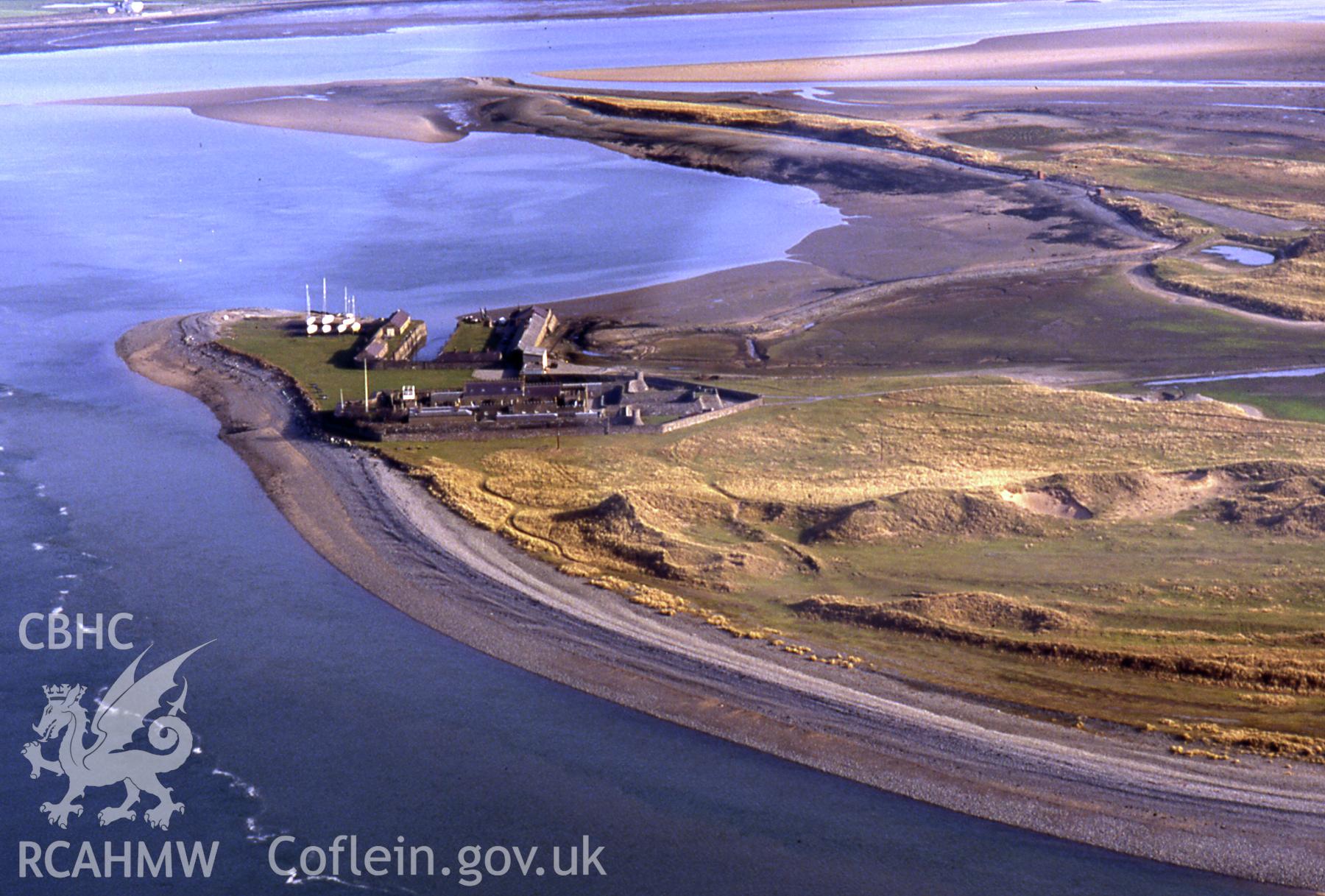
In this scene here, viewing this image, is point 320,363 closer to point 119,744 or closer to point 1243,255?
point 119,744

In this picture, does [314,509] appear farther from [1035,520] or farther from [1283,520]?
[1283,520]

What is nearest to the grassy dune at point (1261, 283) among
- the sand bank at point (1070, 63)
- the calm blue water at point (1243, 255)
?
the calm blue water at point (1243, 255)

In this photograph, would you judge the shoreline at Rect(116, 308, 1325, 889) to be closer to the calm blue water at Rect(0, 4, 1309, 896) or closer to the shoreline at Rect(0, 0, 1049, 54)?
the calm blue water at Rect(0, 4, 1309, 896)

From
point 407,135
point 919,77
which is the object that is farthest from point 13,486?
point 919,77

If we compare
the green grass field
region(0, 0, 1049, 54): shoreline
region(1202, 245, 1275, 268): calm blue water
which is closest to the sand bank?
region(0, 0, 1049, 54): shoreline

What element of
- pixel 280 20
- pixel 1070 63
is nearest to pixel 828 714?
pixel 1070 63

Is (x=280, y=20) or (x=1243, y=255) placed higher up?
(x=280, y=20)
